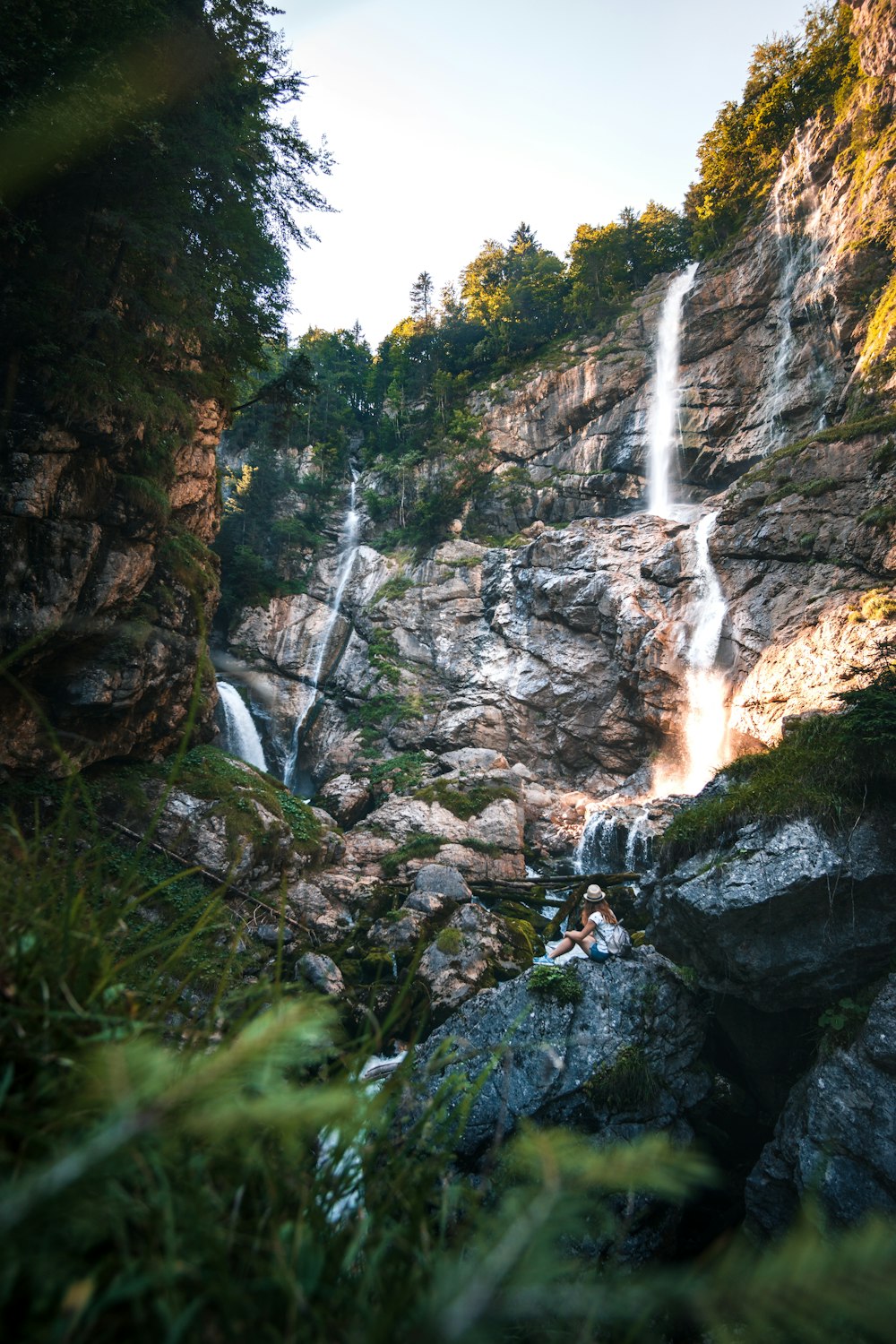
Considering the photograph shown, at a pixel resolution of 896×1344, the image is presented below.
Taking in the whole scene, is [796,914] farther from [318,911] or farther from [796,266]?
[796,266]

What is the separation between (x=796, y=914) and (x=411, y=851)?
8.77m

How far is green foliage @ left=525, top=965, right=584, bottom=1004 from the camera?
20.9 ft

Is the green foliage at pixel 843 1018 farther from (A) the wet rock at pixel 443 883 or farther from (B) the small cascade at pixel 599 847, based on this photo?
(B) the small cascade at pixel 599 847

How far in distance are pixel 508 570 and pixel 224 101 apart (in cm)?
1684

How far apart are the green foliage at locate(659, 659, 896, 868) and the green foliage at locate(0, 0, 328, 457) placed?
1115 cm

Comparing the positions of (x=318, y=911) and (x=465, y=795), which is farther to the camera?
(x=465, y=795)

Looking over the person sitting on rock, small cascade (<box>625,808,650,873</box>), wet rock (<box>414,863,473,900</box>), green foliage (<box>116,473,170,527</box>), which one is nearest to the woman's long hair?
the person sitting on rock

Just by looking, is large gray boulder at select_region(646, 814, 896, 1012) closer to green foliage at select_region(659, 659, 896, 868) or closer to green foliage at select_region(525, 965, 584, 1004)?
green foliage at select_region(659, 659, 896, 868)

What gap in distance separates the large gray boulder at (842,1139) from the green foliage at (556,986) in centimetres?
232

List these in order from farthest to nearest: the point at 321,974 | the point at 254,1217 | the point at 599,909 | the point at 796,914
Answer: the point at 321,974
the point at 599,909
the point at 796,914
the point at 254,1217

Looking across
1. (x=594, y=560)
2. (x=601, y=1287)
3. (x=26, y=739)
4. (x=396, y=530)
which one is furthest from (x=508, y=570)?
(x=601, y=1287)

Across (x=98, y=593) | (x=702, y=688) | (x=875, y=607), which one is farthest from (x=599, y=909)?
(x=702, y=688)

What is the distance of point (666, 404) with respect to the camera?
26.3 m

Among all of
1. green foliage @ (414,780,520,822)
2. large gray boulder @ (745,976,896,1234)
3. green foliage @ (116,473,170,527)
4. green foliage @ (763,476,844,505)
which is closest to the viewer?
large gray boulder @ (745,976,896,1234)
